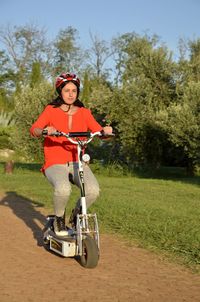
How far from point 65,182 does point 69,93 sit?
109cm

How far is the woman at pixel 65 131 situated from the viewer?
5.95m

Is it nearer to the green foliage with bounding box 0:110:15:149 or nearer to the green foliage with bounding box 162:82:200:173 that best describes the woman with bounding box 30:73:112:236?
the green foliage with bounding box 162:82:200:173

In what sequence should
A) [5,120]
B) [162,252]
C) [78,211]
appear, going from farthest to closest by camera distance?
[5,120] < [162,252] < [78,211]

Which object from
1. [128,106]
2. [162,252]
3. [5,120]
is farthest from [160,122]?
[5,120]

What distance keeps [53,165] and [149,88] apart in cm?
1603

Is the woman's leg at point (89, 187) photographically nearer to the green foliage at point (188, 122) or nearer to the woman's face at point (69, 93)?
the woman's face at point (69, 93)

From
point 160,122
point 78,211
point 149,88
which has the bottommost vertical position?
point 78,211

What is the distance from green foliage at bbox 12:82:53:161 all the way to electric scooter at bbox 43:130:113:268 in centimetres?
1562

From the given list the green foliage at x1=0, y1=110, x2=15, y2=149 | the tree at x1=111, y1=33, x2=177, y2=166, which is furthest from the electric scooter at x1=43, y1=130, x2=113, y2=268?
the green foliage at x1=0, y1=110, x2=15, y2=149

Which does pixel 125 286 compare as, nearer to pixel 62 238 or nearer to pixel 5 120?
pixel 62 238

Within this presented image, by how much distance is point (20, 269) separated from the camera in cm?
554

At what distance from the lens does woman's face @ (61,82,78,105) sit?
6086 mm

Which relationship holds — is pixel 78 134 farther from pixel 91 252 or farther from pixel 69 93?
pixel 91 252

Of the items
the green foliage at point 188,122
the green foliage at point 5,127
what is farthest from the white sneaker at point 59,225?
the green foliage at point 5,127
